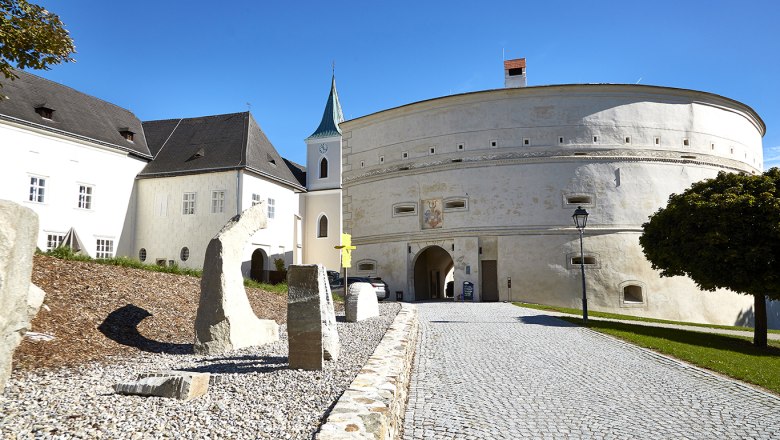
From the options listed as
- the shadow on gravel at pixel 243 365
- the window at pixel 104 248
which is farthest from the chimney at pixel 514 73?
the shadow on gravel at pixel 243 365

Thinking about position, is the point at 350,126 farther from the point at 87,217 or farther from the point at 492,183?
the point at 87,217

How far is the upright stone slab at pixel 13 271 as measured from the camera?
4.51 metres

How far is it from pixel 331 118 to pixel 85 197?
22370 mm

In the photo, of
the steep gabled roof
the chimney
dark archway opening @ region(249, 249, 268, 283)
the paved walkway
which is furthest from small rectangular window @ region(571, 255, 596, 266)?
the steep gabled roof

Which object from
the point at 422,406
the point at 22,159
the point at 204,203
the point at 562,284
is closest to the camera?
the point at 422,406

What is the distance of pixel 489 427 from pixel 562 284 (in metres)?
25.3

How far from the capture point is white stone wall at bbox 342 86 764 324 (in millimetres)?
28969

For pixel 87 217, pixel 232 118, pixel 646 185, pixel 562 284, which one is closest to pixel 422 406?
pixel 562 284

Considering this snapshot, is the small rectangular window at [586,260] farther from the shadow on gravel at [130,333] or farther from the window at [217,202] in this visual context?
the shadow on gravel at [130,333]

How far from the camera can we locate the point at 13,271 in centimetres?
460

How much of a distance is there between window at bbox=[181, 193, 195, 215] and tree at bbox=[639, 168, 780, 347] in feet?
90.8

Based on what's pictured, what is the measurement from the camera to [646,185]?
29578 mm

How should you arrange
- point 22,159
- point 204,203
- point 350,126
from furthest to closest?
point 350,126 → point 204,203 → point 22,159

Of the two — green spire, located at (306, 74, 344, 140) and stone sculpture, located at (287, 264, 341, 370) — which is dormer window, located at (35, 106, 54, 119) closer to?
green spire, located at (306, 74, 344, 140)
